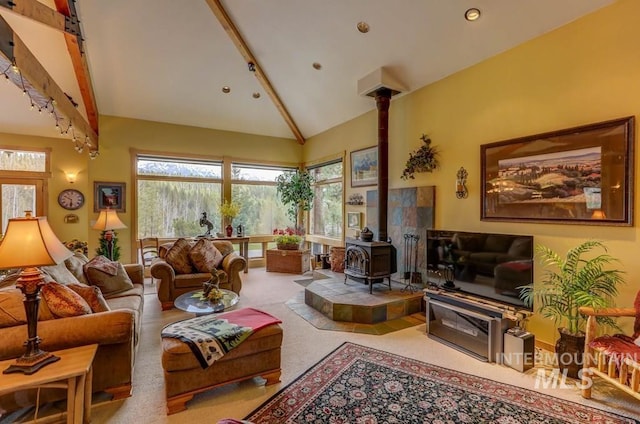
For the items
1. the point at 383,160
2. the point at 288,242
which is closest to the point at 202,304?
the point at 383,160

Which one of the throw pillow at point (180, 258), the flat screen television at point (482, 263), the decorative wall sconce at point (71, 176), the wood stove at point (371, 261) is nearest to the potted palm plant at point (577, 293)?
the flat screen television at point (482, 263)

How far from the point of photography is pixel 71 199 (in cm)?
639

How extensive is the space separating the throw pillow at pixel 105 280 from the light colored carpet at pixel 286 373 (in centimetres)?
62

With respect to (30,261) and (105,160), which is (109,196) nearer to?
(105,160)

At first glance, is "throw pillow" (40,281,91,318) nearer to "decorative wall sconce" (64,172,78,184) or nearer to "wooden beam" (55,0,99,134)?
"wooden beam" (55,0,99,134)

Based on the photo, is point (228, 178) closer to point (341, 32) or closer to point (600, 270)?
point (341, 32)

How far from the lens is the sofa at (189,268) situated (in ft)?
15.1

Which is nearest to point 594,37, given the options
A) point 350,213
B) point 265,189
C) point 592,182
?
point 592,182

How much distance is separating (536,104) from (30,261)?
4.74 meters

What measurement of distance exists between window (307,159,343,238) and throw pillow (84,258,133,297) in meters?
4.25

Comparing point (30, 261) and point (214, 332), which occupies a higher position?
point (30, 261)

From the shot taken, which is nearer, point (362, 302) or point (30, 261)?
point (30, 261)

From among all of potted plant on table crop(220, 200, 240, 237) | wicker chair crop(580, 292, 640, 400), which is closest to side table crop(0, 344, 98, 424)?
wicker chair crop(580, 292, 640, 400)

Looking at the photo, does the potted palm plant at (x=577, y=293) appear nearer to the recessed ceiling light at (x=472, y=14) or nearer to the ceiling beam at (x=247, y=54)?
the recessed ceiling light at (x=472, y=14)
